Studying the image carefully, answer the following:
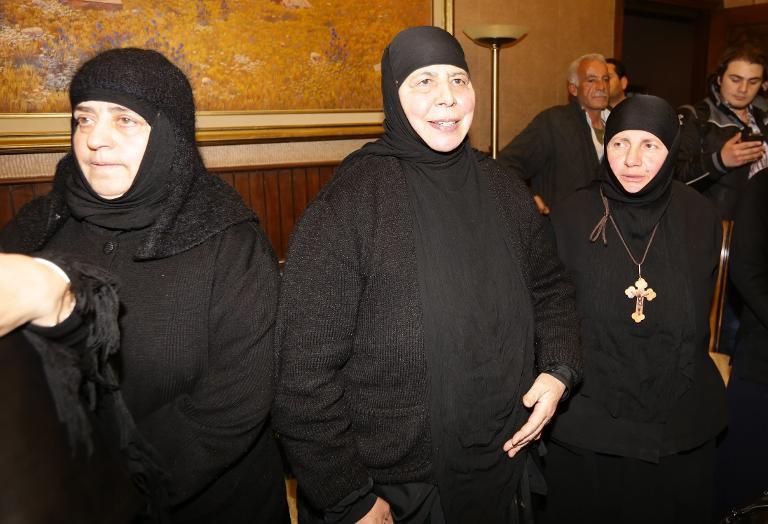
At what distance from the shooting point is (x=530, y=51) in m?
4.88

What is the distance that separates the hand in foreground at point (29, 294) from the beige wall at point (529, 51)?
10.2 ft

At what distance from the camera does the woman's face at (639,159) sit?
1.68m

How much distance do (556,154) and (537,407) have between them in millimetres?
2631

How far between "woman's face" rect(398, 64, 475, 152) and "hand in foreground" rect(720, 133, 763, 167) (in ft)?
7.28

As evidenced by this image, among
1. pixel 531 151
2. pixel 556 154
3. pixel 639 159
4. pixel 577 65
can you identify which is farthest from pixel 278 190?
pixel 639 159

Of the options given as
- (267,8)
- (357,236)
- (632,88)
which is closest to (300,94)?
(267,8)

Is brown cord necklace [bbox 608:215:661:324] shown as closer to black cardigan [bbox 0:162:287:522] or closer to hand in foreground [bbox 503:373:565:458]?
hand in foreground [bbox 503:373:565:458]

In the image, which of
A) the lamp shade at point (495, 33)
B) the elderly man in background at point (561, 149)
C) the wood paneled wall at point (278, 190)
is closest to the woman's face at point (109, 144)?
the wood paneled wall at point (278, 190)

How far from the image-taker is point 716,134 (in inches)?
121

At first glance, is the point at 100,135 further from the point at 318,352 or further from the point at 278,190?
the point at 278,190

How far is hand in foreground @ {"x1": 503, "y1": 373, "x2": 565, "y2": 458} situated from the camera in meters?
1.34

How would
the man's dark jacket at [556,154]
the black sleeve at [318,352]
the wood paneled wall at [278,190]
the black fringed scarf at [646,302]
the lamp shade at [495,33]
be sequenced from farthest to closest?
the lamp shade at [495,33] < the man's dark jacket at [556,154] < the wood paneled wall at [278,190] < the black fringed scarf at [646,302] < the black sleeve at [318,352]

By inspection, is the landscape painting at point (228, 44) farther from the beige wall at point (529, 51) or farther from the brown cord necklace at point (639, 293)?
the brown cord necklace at point (639, 293)

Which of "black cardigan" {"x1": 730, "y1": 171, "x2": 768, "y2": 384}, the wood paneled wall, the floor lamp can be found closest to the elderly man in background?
the floor lamp
